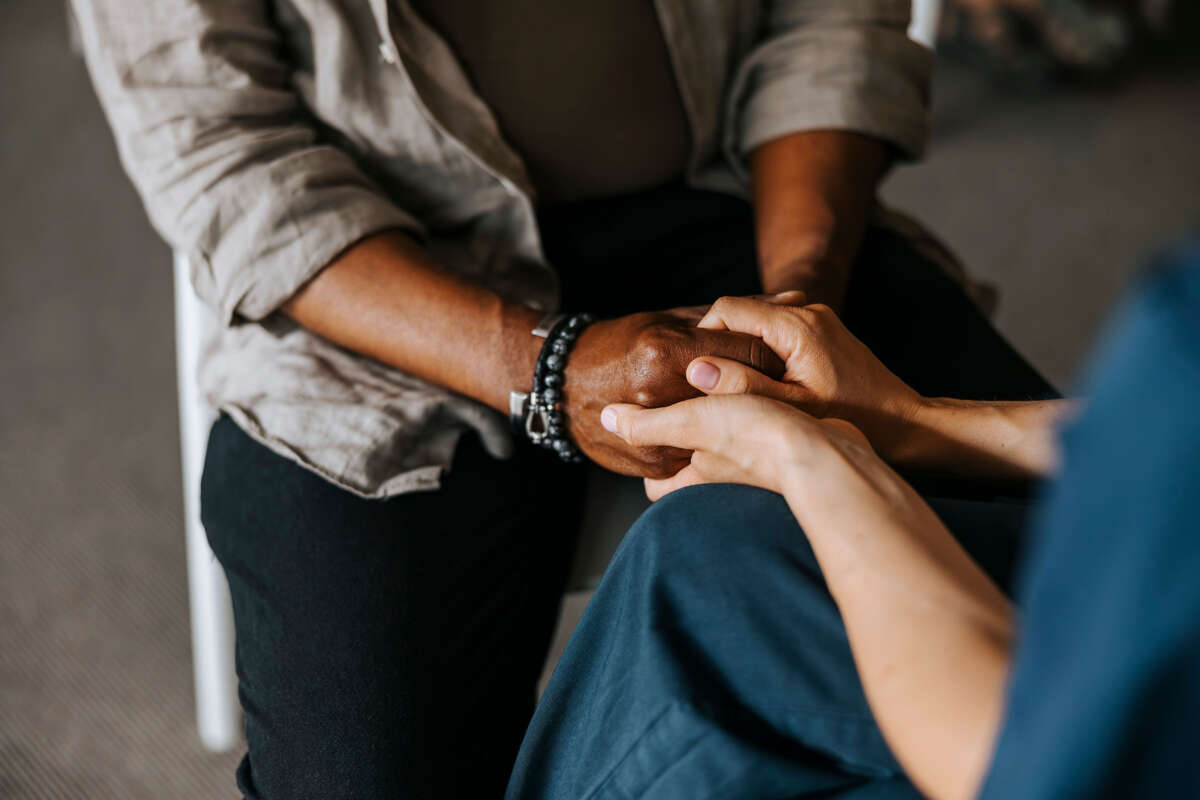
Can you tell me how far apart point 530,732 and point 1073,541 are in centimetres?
39

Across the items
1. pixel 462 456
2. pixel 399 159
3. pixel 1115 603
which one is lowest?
pixel 462 456

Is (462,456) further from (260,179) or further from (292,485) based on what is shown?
(260,179)

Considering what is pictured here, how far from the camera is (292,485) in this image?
0.78 metres

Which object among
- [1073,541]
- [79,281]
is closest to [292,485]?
[1073,541]

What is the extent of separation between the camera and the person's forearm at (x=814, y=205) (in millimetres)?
896

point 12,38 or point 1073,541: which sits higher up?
point 1073,541

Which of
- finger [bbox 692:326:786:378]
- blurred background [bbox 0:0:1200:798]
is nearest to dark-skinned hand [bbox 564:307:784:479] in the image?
finger [bbox 692:326:786:378]

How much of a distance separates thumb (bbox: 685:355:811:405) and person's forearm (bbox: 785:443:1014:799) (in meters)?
0.17

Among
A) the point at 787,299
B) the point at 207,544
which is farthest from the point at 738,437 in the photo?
the point at 207,544

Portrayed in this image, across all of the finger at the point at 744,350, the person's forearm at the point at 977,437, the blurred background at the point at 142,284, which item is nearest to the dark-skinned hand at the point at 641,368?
the finger at the point at 744,350

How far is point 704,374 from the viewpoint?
0.70 metres

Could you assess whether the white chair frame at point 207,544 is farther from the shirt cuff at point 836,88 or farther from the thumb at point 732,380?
the shirt cuff at point 836,88

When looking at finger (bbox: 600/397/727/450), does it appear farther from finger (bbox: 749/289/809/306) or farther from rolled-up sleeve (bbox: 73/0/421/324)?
rolled-up sleeve (bbox: 73/0/421/324)

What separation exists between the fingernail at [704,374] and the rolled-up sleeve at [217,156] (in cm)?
29
